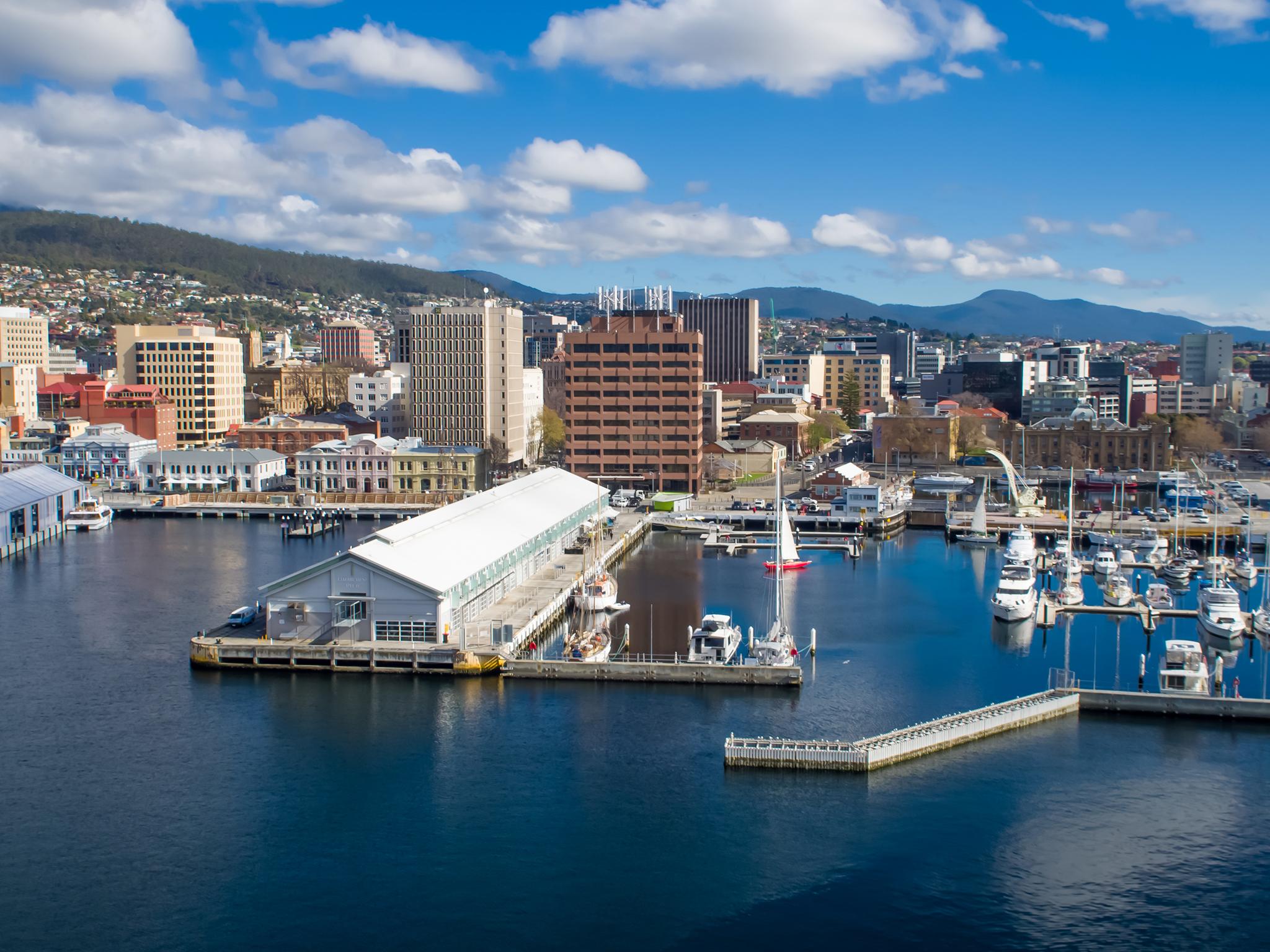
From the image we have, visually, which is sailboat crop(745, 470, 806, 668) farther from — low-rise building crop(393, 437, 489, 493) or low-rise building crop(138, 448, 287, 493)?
low-rise building crop(138, 448, 287, 493)

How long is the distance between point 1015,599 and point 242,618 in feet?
61.3

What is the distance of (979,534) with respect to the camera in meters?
46.9

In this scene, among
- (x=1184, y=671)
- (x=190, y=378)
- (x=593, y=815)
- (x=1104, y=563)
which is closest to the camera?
(x=593, y=815)

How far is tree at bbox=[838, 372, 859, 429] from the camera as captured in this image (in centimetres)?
9800

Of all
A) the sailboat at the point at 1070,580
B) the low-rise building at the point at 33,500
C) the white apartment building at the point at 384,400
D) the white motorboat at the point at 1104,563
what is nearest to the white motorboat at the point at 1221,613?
the sailboat at the point at 1070,580

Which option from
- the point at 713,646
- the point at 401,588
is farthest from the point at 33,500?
the point at 713,646

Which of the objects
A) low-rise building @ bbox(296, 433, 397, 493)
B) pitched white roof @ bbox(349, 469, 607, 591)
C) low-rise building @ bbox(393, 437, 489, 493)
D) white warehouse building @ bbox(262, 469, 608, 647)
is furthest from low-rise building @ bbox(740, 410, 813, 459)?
white warehouse building @ bbox(262, 469, 608, 647)

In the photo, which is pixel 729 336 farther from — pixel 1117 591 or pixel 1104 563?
pixel 1117 591

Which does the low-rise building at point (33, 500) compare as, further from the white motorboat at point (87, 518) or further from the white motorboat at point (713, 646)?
the white motorboat at point (713, 646)

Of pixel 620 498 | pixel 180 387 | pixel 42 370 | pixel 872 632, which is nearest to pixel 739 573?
pixel 872 632

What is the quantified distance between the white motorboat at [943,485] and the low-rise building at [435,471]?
2029 cm

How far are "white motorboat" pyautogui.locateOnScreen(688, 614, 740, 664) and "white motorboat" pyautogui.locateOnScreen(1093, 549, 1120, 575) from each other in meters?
15.5

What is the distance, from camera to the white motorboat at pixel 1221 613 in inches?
1136

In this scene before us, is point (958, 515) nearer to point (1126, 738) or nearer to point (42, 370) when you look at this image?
point (1126, 738)
